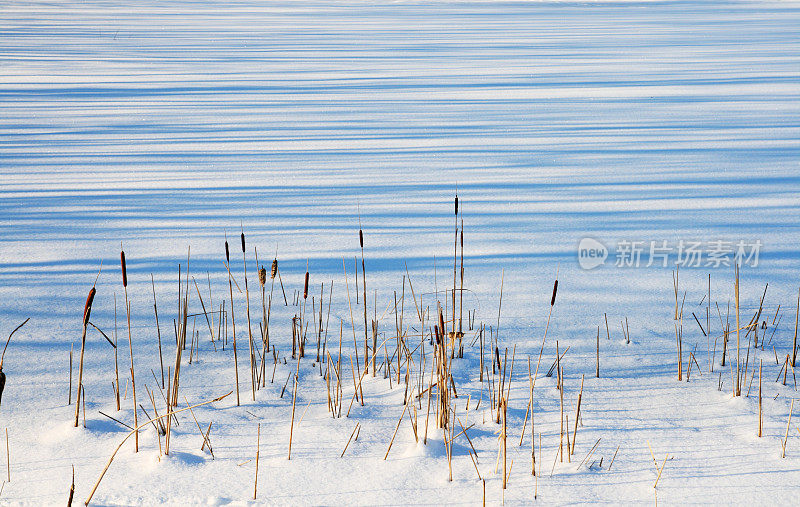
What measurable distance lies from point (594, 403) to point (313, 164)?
2.64 metres

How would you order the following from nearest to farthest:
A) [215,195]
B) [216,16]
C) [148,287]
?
[148,287] < [215,195] < [216,16]

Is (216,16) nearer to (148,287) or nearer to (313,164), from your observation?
(313,164)

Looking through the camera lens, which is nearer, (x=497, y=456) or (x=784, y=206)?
(x=497, y=456)

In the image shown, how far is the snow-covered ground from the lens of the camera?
1.42 m

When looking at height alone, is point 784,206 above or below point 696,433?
above

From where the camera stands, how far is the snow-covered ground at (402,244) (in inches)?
55.8

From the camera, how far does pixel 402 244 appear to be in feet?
9.07

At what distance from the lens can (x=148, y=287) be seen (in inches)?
92.2

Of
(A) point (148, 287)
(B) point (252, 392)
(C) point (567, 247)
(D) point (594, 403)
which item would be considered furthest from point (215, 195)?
(D) point (594, 403)

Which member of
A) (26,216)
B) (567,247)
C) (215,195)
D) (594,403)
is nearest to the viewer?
(594,403)

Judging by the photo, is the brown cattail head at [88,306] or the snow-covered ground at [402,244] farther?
the snow-covered ground at [402,244]

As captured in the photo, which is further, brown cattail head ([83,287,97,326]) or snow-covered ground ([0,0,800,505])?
snow-covered ground ([0,0,800,505])

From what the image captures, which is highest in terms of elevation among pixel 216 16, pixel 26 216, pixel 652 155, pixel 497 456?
pixel 216 16

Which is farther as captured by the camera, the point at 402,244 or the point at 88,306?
the point at 402,244
